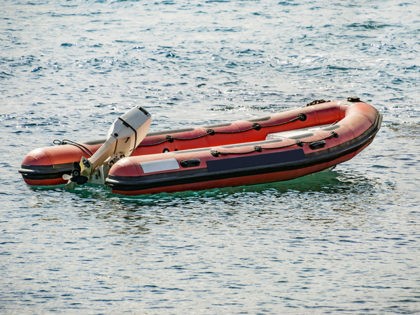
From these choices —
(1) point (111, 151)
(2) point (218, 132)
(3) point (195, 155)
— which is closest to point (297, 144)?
(2) point (218, 132)

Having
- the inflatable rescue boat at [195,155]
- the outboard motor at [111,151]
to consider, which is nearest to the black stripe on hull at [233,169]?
the inflatable rescue boat at [195,155]

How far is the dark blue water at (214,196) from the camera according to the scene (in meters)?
9.59

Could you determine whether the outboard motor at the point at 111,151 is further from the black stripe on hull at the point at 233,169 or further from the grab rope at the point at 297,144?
the grab rope at the point at 297,144

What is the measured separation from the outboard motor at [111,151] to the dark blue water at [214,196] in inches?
8.3

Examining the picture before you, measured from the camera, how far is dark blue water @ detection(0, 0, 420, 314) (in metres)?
9.59

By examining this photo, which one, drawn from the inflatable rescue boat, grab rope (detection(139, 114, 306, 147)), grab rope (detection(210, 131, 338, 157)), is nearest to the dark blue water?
the inflatable rescue boat

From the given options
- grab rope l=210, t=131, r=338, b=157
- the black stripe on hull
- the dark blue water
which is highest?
grab rope l=210, t=131, r=338, b=157

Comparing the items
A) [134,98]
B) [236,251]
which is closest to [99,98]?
[134,98]

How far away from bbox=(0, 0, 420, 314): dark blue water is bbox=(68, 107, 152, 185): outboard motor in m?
0.21

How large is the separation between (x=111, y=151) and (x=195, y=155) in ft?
3.19

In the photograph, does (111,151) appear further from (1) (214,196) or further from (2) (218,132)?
(2) (218,132)

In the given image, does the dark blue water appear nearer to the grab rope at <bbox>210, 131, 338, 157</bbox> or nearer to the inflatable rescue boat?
the inflatable rescue boat

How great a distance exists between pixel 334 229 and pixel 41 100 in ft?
24.6

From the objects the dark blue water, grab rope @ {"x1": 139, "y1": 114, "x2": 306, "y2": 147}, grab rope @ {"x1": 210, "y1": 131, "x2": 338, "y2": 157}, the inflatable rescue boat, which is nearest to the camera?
the dark blue water
